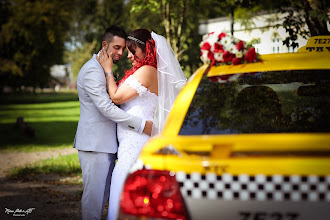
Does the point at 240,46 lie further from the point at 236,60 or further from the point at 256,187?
the point at 256,187

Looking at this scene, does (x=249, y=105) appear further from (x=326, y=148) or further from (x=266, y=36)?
(x=266, y=36)

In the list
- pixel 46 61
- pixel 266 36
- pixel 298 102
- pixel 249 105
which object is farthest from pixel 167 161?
pixel 46 61

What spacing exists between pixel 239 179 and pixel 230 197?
9 centimetres

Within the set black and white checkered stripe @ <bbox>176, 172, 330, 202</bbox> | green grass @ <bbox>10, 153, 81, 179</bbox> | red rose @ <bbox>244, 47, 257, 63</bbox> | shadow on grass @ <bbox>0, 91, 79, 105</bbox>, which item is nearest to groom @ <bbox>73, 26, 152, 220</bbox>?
red rose @ <bbox>244, 47, 257, 63</bbox>

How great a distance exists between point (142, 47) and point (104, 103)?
0.77 meters

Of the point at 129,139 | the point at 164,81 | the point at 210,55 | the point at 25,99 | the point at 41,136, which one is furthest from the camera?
the point at 25,99

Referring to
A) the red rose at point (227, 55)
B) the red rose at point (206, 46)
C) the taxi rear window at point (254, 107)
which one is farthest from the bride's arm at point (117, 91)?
the red rose at point (227, 55)

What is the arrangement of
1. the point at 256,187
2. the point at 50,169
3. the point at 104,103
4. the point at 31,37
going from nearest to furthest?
1. the point at 256,187
2. the point at 104,103
3. the point at 50,169
4. the point at 31,37

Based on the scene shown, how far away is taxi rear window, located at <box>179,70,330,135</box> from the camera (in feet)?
9.13

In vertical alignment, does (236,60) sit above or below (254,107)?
above

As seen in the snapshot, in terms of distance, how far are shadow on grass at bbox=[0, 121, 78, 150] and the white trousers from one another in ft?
33.0

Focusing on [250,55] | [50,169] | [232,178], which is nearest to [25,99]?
[50,169]

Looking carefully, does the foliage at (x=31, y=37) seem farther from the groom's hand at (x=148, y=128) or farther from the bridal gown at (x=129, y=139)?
the groom's hand at (x=148, y=128)

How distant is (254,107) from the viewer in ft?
10.5
